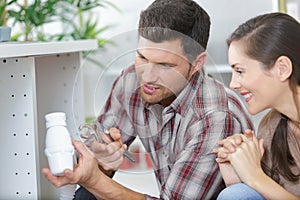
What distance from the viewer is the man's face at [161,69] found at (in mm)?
1318

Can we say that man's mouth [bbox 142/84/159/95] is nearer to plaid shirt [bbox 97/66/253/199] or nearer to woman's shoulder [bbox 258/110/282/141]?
plaid shirt [bbox 97/66/253/199]

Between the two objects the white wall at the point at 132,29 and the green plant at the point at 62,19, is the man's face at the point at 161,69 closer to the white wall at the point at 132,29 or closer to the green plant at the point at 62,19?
the white wall at the point at 132,29

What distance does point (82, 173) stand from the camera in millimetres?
1188

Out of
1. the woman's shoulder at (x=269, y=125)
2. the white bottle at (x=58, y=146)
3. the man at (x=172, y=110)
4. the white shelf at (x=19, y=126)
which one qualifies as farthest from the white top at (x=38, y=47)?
the woman's shoulder at (x=269, y=125)

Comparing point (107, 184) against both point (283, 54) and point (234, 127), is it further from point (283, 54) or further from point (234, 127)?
point (283, 54)

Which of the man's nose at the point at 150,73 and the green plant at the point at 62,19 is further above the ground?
the green plant at the point at 62,19

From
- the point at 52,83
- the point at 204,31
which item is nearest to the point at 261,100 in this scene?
the point at 204,31

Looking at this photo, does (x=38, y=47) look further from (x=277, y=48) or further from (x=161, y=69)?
(x=277, y=48)

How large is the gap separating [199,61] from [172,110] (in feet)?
0.43

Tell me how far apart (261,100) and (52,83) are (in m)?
0.77

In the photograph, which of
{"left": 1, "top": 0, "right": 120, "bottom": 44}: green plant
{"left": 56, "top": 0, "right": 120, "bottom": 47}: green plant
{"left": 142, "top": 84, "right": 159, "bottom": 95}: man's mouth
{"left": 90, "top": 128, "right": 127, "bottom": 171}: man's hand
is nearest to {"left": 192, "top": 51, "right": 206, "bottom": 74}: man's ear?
{"left": 142, "top": 84, "right": 159, "bottom": 95}: man's mouth

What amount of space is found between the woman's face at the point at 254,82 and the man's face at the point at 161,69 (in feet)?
0.39

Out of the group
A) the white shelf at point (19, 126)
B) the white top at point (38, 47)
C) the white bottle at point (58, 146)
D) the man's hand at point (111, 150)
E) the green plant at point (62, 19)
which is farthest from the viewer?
the green plant at point (62, 19)

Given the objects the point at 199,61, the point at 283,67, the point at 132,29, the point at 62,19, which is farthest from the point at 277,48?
the point at 62,19
